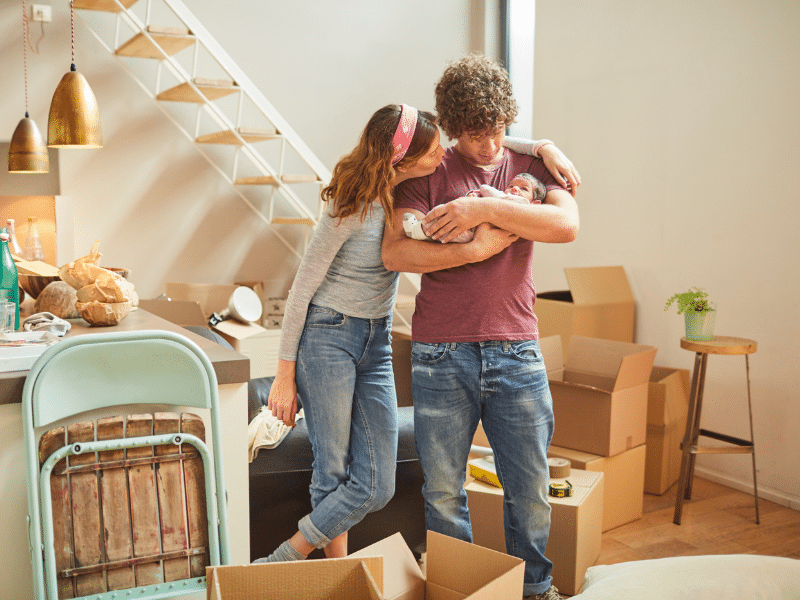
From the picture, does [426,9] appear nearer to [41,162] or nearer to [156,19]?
[156,19]

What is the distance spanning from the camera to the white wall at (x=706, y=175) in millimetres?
3125

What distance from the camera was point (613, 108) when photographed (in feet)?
13.1

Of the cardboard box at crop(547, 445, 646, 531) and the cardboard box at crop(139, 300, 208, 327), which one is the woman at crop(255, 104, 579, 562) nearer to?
the cardboard box at crop(547, 445, 646, 531)

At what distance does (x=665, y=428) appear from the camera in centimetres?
315

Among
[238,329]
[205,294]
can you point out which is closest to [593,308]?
[238,329]

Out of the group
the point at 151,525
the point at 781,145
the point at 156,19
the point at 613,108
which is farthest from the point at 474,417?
the point at 156,19

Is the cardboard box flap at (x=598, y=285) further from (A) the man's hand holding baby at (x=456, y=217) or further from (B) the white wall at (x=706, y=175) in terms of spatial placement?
(A) the man's hand holding baby at (x=456, y=217)

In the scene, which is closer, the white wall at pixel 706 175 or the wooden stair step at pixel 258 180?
the white wall at pixel 706 175

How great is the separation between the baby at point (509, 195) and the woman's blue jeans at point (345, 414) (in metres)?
0.28

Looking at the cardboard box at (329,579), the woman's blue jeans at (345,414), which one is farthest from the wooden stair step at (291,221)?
the cardboard box at (329,579)

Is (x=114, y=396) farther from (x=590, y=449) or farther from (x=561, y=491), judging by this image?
(x=590, y=449)

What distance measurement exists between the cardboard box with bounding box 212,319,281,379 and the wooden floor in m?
2.29

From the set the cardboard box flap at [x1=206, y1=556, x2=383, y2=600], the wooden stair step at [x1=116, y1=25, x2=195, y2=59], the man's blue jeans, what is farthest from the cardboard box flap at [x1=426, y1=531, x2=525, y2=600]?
the wooden stair step at [x1=116, y1=25, x2=195, y2=59]

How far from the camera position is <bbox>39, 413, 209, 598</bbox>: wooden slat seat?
1.38m
